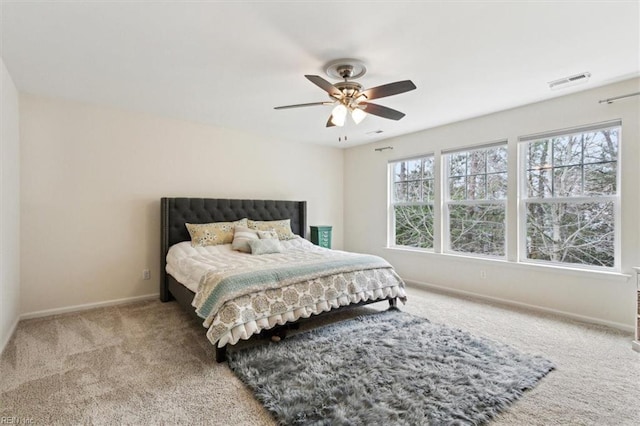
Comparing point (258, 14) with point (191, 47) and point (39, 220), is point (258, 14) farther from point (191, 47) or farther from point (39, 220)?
point (39, 220)

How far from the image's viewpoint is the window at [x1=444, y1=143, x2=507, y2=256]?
405cm

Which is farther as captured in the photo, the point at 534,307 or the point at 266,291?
the point at 534,307

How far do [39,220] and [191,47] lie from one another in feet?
8.63

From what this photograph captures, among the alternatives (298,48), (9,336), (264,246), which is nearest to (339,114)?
(298,48)

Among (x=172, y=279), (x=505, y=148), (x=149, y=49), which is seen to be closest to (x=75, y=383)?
(x=172, y=279)

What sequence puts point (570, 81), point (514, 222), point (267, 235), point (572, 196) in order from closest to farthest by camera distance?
point (570, 81)
point (572, 196)
point (514, 222)
point (267, 235)

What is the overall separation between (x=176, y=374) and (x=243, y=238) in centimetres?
190

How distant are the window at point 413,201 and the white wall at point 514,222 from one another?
0.18 m

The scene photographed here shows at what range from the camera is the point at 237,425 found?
5.65ft

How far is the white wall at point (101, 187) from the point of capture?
3355 mm

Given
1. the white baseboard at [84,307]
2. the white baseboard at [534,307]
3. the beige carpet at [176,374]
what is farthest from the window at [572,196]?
the white baseboard at [84,307]

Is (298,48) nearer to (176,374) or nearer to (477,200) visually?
(176,374)

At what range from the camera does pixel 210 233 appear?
4016 millimetres

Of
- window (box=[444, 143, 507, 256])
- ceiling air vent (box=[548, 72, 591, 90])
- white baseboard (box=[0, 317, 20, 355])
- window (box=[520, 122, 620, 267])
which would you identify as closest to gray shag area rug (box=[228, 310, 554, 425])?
window (box=[520, 122, 620, 267])
